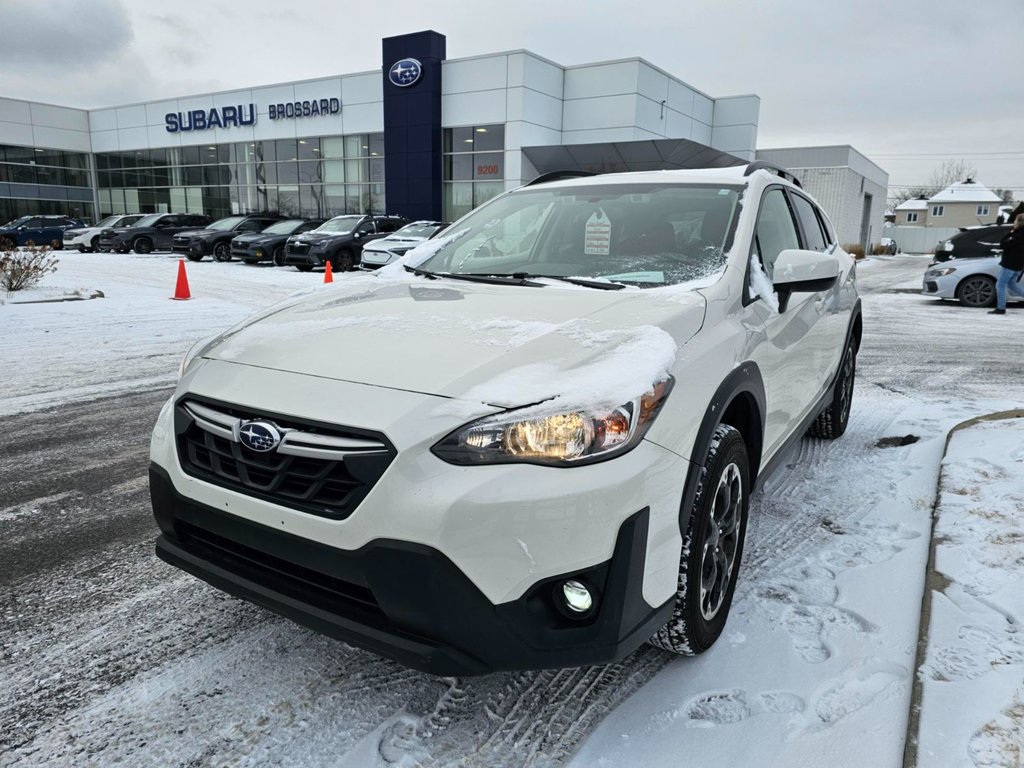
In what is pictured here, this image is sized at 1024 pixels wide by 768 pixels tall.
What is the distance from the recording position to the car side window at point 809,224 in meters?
4.29

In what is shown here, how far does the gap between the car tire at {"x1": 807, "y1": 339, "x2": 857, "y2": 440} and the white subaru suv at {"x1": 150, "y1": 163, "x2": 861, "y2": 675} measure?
Result: 2.26m

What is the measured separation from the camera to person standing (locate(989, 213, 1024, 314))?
12.7 m

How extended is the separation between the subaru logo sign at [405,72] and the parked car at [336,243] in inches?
473

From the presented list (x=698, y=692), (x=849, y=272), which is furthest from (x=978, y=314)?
(x=698, y=692)

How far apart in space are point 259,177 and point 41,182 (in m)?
17.5

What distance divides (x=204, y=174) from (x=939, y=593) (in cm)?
4211

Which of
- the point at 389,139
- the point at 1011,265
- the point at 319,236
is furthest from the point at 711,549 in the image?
the point at 389,139

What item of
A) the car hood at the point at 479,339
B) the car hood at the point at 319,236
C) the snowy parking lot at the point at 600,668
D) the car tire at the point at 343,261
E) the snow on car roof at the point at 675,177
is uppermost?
→ the snow on car roof at the point at 675,177

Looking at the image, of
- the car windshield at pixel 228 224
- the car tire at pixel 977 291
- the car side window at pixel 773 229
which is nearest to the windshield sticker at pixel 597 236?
the car side window at pixel 773 229

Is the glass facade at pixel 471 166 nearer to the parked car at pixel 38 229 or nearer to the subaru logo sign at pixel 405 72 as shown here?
the subaru logo sign at pixel 405 72

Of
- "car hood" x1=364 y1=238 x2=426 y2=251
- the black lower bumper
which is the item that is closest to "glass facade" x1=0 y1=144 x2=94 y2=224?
"car hood" x1=364 y1=238 x2=426 y2=251

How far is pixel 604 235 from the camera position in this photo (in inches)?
134

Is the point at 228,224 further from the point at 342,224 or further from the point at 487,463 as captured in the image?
the point at 487,463

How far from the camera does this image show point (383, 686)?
7.89 feet
